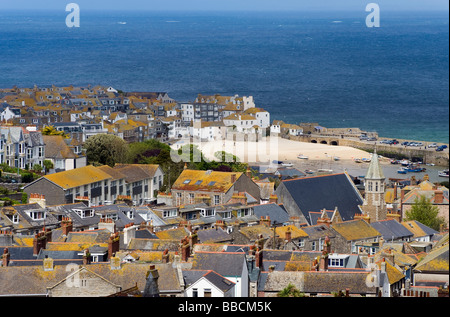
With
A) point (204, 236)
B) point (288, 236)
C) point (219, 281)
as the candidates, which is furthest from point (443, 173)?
point (219, 281)

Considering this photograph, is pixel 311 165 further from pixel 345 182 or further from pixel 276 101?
pixel 276 101

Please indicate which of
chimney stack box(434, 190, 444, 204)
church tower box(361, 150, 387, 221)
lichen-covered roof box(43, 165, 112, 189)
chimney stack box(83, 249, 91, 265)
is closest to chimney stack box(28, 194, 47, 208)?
lichen-covered roof box(43, 165, 112, 189)

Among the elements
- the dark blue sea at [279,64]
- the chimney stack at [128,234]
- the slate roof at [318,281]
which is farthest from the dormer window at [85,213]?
the dark blue sea at [279,64]

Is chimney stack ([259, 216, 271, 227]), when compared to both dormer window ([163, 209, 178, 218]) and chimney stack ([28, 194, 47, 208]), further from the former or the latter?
chimney stack ([28, 194, 47, 208])

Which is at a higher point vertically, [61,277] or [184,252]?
[61,277]

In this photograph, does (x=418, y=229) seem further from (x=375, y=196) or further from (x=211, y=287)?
(x=211, y=287)

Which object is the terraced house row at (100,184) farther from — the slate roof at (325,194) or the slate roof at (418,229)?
the slate roof at (418,229)
